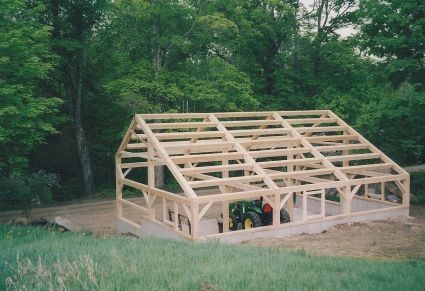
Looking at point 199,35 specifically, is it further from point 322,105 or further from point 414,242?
point 414,242

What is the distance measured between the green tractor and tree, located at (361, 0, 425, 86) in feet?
26.9

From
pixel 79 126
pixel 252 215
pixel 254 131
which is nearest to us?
pixel 252 215

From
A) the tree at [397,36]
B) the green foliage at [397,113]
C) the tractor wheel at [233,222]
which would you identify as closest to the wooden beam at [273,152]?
the tractor wheel at [233,222]

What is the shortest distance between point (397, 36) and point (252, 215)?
10.5 m

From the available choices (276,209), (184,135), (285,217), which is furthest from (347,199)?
(184,135)

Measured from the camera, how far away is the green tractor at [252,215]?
12.9 m

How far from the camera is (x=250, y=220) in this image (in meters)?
13.1

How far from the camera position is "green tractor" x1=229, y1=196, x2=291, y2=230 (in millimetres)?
12945

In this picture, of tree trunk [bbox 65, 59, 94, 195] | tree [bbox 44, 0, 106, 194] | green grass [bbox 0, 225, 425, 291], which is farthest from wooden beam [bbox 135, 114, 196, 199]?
tree trunk [bbox 65, 59, 94, 195]

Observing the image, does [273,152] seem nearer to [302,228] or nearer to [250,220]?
[250,220]

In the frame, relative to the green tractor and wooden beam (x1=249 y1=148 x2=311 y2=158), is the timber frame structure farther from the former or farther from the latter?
the green tractor

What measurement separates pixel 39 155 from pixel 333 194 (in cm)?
1817

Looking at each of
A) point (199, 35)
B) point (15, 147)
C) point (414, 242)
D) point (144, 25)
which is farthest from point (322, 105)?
point (15, 147)

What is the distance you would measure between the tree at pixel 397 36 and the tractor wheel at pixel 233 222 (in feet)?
30.1
